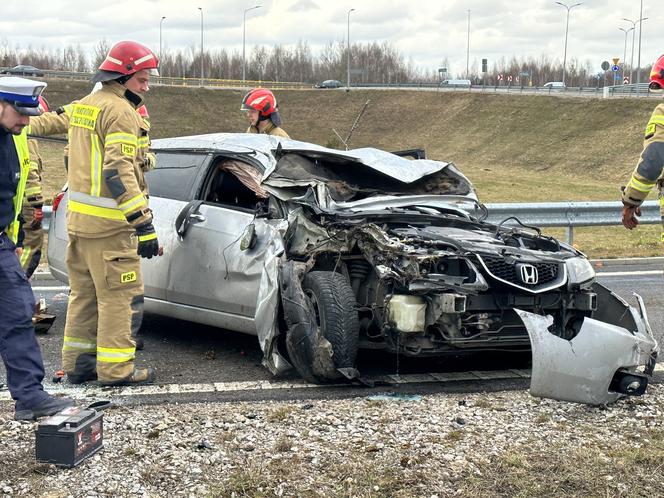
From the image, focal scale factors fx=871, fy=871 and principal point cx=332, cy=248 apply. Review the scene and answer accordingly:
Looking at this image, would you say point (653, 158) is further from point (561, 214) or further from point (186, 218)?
point (561, 214)

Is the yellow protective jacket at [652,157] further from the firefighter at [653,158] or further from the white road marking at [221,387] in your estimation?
the white road marking at [221,387]

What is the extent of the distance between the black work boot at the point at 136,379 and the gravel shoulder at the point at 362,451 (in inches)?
22.6

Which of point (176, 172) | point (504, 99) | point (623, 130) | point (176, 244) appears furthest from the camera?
point (504, 99)

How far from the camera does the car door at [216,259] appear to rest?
5.69 metres

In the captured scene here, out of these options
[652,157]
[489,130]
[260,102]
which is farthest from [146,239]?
[489,130]

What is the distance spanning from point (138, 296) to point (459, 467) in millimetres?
2475

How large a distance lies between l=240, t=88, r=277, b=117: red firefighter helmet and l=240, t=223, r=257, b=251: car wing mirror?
8.78 feet

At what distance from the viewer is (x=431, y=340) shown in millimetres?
5062

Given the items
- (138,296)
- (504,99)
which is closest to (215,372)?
(138,296)

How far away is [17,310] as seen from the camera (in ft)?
14.1

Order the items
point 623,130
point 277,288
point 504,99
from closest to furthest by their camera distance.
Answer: point 277,288
point 623,130
point 504,99

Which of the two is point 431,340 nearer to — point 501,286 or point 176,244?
point 501,286

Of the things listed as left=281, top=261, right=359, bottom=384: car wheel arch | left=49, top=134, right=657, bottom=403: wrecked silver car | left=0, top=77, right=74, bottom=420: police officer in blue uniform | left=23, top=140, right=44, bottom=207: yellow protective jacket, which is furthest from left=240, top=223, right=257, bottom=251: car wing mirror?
left=23, top=140, right=44, bottom=207: yellow protective jacket

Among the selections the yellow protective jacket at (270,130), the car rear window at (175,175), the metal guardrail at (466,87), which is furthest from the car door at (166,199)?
the metal guardrail at (466,87)
